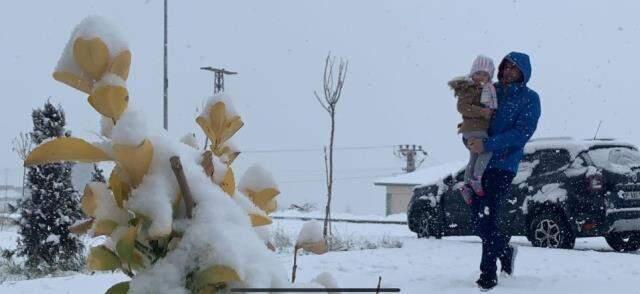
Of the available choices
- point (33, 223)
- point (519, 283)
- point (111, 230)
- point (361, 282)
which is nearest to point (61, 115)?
point (33, 223)

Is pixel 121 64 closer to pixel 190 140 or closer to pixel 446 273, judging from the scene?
pixel 190 140

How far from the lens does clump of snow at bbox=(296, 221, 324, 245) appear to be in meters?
0.89

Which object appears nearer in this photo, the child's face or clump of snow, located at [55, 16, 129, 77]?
clump of snow, located at [55, 16, 129, 77]

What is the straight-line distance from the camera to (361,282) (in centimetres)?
469

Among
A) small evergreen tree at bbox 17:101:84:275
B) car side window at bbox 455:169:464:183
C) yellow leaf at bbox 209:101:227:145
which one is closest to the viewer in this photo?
yellow leaf at bbox 209:101:227:145

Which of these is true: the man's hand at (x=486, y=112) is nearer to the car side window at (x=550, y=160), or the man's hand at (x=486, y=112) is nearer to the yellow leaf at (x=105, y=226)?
the yellow leaf at (x=105, y=226)

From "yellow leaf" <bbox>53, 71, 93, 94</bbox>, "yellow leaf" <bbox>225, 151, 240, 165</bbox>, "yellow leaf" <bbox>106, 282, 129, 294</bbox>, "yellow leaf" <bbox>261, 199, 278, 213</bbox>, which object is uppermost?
"yellow leaf" <bbox>53, 71, 93, 94</bbox>

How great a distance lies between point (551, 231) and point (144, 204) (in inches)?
338

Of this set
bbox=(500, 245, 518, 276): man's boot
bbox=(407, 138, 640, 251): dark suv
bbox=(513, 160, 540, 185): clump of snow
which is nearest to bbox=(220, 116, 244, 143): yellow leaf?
bbox=(500, 245, 518, 276): man's boot

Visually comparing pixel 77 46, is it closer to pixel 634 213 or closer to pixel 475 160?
pixel 475 160

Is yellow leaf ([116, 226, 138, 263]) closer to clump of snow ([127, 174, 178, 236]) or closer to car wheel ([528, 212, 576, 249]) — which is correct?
clump of snow ([127, 174, 178, 236])

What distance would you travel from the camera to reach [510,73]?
4.70 meters

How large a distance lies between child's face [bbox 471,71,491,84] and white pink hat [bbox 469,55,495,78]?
2 cm

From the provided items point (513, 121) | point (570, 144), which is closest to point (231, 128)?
point (513, 121)
